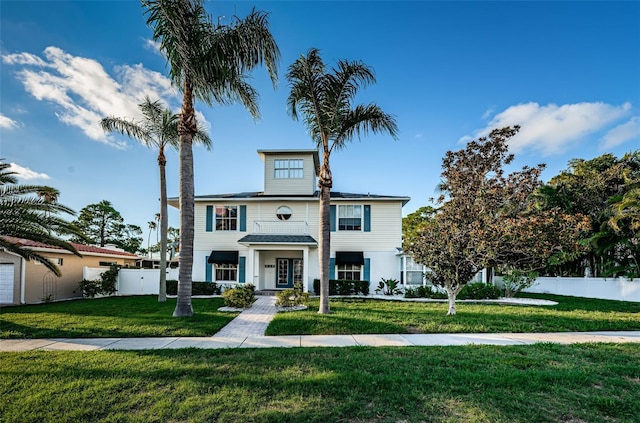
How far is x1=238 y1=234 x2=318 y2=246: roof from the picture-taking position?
16500mm

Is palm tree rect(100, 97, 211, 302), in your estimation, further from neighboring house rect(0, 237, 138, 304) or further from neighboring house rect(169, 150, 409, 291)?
neighboring house rect(0, 237, 138, 304)

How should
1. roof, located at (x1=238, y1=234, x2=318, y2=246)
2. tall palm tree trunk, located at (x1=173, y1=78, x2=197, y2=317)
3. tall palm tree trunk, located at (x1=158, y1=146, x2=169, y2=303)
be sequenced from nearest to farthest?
tall palm tree trunk, located at (x1=173, y1=78, x2=197, y2=317) < tall palm tree trunk, located at (x1=158, y1=146, x2=169, y2=303) < roof, located at (x1=238, y1=234, x2=318, y2=246)

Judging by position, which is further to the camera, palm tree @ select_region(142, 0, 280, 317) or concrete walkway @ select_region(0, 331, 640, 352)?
palm tree @ select_region(142, 0, 280, 317)

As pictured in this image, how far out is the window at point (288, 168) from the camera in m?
19.0

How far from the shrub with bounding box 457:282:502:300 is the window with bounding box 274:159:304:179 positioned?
1106cm

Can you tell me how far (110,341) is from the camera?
7539mm

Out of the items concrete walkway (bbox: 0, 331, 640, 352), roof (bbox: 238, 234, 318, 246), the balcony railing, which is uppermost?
the balcony railing

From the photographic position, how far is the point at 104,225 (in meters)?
34.4

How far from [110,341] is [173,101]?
37.0 ft

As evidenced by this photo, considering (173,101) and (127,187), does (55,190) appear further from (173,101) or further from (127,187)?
(127,187)

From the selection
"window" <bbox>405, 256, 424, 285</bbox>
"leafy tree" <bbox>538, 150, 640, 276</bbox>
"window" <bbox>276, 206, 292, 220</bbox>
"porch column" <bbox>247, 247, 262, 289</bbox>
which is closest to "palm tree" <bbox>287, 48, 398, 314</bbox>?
"porch column" <bbox>247, 247, 262, 289</bbox>

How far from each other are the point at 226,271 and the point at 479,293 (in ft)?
45.6

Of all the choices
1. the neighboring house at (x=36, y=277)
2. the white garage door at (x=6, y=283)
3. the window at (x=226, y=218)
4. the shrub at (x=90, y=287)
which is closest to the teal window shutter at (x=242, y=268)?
the window at (x=226, y=218)

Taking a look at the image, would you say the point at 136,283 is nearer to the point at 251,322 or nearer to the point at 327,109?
the point at 251,322
